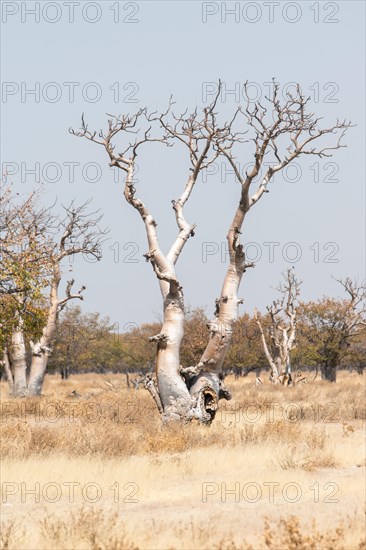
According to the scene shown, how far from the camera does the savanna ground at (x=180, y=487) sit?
26.8ft

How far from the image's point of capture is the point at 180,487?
11562mm

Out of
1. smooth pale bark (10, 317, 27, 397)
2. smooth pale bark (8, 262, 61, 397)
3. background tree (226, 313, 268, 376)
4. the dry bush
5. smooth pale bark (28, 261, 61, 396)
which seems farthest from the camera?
background tree (226, 313, 268, 376)

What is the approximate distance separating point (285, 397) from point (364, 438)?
13.3 meters

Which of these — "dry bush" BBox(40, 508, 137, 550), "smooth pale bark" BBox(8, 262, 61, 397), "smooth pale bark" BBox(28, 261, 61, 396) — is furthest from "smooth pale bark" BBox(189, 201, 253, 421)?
"smooth pale bark" BBox(28, 261, 61, 396)

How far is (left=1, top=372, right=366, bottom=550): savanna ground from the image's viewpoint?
26.8ft

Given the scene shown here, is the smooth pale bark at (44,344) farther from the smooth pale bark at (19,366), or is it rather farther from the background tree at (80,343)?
the background tree at (80,343)

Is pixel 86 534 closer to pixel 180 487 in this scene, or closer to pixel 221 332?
pixel 180 487

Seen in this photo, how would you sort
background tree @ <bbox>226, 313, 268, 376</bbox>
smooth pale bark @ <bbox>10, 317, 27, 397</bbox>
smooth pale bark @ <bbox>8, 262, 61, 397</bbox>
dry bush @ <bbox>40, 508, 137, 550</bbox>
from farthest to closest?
background tree @ <bbox>226, 313, 268, 376</bbox> < smooth pale bark @ <bbox>8, 262, 61, 397</bbox> < smooth pale bark @ <bbox>10, 317, 27, 397</bbox> < dry bush @ <bbox>40, 508, 137, 550</bbox>

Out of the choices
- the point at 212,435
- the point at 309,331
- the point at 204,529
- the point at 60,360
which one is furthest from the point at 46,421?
the point at 60,360

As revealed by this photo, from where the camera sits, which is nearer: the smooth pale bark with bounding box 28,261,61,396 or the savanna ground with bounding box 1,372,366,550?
the savanna ground with bounding box 1,372,366,550

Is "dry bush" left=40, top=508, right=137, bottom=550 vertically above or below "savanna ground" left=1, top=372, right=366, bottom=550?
above

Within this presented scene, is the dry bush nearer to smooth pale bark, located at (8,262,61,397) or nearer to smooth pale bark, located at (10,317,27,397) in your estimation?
smooth pale bark, located at (10,317,27,397)

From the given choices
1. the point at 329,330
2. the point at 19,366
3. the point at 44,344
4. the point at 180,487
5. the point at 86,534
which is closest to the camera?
the point at 86,534

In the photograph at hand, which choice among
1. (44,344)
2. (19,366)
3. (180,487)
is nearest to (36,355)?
(44,344)
